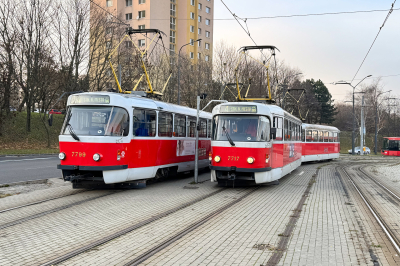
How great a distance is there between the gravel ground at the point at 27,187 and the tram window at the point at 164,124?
12.0ft

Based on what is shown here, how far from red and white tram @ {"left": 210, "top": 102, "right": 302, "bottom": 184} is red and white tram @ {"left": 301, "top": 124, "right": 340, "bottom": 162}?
13.9m

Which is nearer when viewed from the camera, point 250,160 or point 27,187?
point 250,160

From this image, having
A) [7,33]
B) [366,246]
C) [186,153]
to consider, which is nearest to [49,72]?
[7,33]

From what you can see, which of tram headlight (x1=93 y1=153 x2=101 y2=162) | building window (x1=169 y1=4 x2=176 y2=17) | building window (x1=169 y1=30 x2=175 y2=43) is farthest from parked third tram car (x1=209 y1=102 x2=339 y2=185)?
building window (x1=169 y1=4 x2=176 y2=17)

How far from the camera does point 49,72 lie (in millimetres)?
33094

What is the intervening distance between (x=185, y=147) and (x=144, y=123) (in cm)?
381

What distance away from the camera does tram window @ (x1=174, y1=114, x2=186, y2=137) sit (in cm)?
1515

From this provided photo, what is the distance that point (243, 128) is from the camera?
12.8 metres

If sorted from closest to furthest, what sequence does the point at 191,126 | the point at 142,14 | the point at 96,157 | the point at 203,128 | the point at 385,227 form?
1. the point at 385,227
2. the point at 96,157
3. the point at 191,126
4. the point at 203,128
5. the point at 142,14

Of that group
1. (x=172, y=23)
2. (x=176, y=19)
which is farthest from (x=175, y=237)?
(x=176, y=19)

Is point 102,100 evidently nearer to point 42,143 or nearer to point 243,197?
point 243,197

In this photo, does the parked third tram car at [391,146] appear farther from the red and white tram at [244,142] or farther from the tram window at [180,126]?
the red and white tram at [244,142]

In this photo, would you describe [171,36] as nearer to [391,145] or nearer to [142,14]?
[142,14]

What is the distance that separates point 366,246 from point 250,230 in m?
2.03
